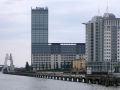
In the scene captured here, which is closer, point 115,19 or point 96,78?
point 96,78

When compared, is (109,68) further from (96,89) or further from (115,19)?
(96,89)

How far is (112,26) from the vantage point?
196 meters

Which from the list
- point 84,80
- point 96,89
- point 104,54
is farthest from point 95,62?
→ point 96,89

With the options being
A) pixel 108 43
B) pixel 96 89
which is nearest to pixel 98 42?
pixel 108 43

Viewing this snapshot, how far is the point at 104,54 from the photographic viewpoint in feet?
639

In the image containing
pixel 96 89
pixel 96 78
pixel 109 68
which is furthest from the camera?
pixel 109 68

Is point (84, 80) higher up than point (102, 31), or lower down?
lower down

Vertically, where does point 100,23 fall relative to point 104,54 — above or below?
above

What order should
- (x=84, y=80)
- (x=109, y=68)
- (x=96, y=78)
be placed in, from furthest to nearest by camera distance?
1. (x=109, y=68)
2. (x=84, y=80)
3. (x=96, y=78)

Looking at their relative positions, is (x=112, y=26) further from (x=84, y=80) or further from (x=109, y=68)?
(x=84, y=80)

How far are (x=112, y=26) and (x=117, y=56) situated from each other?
11947 mm

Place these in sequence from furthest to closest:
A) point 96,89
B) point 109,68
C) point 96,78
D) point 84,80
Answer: point 109,68, point 84,80, point 96,78, point 96,89

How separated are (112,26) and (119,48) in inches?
361

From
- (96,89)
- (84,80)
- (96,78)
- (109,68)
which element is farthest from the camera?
(109,68)
